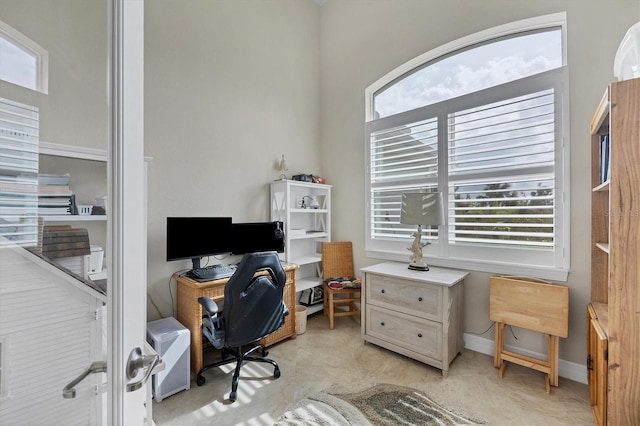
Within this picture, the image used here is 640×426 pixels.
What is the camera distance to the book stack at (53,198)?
0.66 metres

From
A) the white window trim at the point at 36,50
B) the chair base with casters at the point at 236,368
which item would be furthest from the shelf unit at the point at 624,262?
the white window trim at the point at 36,50

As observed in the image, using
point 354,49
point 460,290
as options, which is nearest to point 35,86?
point 460,290

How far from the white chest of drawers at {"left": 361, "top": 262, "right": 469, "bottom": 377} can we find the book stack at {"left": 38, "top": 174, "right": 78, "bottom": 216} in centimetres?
222

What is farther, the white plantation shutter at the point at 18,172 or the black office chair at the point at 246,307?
the black office chair at the point at 246,307

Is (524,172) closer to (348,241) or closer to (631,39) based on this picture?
(631,39)

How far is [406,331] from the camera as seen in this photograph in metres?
2.34

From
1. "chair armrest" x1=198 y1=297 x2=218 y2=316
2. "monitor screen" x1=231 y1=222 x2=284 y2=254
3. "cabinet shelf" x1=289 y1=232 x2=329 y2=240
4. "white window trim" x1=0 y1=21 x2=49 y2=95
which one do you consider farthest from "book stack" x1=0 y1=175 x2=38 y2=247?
"cabinet shelf" x1=289 y1=232 x2=329 y2=240

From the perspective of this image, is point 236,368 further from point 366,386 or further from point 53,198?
point 53,198

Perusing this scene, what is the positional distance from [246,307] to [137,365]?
1242 millimetres

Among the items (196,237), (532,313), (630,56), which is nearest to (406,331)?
(532,313)

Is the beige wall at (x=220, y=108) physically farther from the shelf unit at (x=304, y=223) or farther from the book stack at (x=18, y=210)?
the book stack at (x=18, y=210)

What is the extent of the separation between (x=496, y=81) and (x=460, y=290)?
1896 mm

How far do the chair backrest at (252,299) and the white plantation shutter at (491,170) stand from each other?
157 centimetres

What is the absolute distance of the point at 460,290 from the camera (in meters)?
2.38
